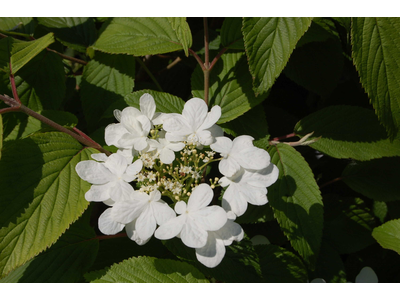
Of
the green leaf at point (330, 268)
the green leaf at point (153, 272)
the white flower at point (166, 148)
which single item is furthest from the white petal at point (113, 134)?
A: the green leaf at point (330, 268)

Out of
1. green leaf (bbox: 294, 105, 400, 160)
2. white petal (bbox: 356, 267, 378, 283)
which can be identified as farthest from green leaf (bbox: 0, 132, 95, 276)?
white petal (bbox: 356, 267, 378, 283)

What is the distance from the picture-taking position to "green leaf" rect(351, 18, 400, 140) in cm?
85

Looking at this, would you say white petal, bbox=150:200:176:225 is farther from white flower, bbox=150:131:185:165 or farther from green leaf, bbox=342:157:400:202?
Answer: green leaf, bbox=342:157:400:202

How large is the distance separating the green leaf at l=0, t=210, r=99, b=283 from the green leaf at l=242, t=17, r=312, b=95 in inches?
26.5

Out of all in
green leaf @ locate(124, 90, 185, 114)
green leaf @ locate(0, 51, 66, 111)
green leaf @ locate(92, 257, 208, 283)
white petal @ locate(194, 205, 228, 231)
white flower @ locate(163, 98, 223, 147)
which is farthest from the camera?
green leaf @ locate(0, 51, 66, 111)

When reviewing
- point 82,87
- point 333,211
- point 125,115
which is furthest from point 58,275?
point 333,211

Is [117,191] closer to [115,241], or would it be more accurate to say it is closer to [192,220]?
[192,220]

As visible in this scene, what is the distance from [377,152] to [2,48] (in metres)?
1.17

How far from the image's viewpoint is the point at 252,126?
1136mm

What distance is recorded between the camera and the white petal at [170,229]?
A: 2.26ft

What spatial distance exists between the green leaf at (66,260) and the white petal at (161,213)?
0.43 m

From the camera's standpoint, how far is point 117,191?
2.44 ft

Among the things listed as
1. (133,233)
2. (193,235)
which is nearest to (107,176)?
(133,233)

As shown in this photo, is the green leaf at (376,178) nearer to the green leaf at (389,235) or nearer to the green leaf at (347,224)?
the green leaf at (347,224)
